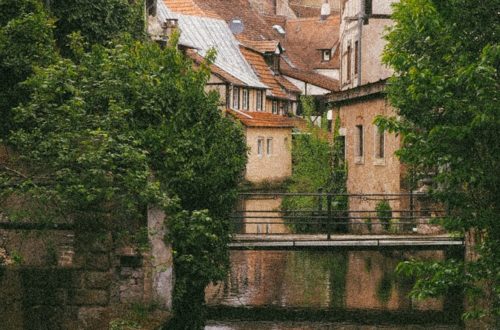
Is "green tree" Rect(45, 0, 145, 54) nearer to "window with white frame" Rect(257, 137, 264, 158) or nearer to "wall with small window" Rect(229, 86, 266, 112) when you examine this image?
"wall with small window" Rect(229, 86, 266, 112)

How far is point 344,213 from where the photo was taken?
3478 cm

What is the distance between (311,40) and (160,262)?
66.1m

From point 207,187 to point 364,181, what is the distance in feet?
51.0

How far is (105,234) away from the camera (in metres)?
14.6

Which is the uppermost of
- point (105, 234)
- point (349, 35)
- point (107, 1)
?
point (349, 35)

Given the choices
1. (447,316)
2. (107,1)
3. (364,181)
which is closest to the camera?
(107,1)

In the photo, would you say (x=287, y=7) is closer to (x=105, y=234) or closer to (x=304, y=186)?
(x=304, y=186)

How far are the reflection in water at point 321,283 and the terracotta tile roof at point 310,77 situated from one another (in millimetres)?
36245

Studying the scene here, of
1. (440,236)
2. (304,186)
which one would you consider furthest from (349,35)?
(440,236)

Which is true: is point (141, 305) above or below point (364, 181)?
below

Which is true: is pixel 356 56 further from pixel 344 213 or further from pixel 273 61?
pixel 273 61

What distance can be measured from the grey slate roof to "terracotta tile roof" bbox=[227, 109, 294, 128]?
1618 millimetres

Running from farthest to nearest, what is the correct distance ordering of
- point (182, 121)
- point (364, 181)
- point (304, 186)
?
point (304, 186), point (364, 181), point (182, 121)

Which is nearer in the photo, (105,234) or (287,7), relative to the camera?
(105,234)
